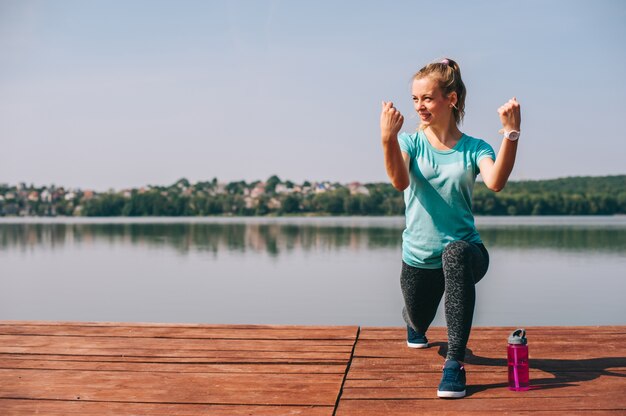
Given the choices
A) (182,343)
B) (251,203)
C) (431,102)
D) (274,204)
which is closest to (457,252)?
(431,102)

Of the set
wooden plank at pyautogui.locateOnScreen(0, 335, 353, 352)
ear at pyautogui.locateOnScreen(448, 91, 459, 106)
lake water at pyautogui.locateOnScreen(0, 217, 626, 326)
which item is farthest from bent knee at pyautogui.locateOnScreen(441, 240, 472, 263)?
lake water at pyautogui.locateOnScreen(0, 217, 626, 326)

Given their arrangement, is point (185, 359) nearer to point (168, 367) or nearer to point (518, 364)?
point (168, 367)

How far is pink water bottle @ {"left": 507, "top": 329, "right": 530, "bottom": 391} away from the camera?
8.92 ft

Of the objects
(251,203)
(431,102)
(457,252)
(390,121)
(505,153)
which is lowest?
(251,203)

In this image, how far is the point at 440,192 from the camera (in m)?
2.94

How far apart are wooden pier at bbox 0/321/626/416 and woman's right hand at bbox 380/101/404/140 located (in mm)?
988

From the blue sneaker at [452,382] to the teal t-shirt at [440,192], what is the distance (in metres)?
0.47

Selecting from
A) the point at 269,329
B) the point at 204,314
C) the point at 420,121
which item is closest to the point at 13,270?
the point at 204,314

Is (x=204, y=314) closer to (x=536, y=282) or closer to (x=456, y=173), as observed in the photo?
(x=536, y=282)

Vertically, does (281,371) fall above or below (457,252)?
below

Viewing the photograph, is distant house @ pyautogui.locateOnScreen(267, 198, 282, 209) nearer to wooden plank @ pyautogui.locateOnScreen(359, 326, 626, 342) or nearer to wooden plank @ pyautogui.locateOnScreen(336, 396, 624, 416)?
wooden plank @ pyautogui.locateOnScreen(359, 326, 626, 342)

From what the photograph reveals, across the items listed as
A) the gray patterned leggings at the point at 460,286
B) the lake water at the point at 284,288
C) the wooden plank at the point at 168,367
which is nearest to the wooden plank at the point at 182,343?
the wooden plank at the point at 168,367

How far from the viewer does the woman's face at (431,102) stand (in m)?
2.96

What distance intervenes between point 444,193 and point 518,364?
730 mm
